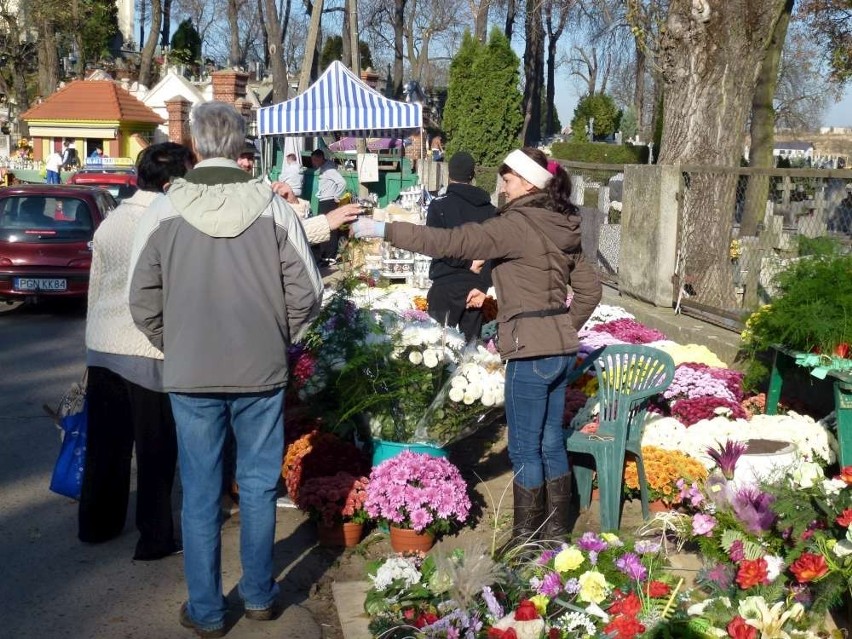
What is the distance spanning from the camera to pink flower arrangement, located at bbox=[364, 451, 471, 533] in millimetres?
5383

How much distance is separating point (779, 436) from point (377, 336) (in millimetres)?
2316

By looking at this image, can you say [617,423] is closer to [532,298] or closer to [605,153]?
[532,298]

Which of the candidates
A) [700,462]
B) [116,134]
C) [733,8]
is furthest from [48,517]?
[116,134]

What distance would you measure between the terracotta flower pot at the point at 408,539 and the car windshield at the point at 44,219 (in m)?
A: 9.11

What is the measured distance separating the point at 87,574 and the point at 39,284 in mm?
8744

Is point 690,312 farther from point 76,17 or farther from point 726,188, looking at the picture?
point 76,17

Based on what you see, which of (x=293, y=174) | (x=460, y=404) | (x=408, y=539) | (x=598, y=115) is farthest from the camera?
(x=598, y=115)

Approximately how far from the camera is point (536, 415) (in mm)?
5086

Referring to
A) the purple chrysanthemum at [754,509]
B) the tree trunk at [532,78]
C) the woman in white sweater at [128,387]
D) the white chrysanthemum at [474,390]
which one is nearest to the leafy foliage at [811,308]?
the purple chrysanthemum at [754,509]

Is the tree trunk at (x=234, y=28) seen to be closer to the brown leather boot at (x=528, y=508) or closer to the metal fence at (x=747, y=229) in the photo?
the metal fence at (x=747, y=229)

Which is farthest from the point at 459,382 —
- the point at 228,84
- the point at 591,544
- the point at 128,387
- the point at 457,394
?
the point at 228,84

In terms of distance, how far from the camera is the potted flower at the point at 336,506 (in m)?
5.55

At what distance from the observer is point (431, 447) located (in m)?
5.90

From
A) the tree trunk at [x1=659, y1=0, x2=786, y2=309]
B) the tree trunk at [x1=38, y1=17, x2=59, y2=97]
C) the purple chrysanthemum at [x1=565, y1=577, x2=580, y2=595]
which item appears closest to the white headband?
the purple chrysanthemum at [x1=565, y1=577, x2=580, y2=595]
